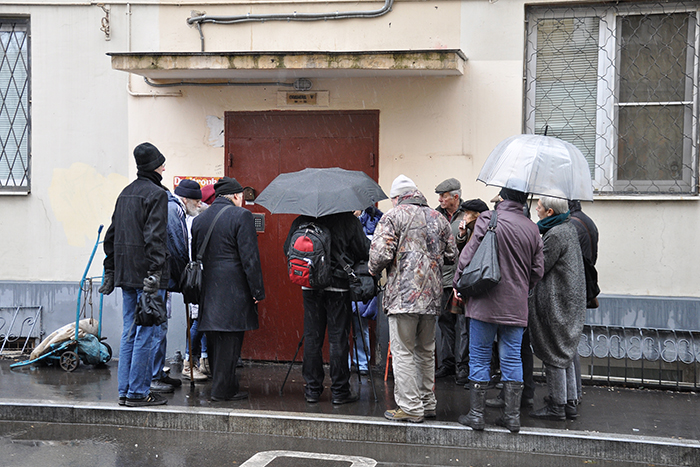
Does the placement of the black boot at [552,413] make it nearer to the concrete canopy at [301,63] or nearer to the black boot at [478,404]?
the black boot at [478,404]

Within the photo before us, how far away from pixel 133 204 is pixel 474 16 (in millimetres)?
4028

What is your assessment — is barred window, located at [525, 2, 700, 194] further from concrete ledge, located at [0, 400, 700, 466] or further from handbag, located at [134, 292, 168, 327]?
handbag, located at [134, 292, 168, 327]

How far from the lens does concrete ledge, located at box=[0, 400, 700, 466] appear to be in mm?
5258

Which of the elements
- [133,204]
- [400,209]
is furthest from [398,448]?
[133,204]

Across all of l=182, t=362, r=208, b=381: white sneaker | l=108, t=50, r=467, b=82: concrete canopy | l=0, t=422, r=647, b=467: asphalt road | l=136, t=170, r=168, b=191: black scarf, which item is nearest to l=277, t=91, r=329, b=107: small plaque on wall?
l=108, t=50, r=467, b=82: concrete canopy

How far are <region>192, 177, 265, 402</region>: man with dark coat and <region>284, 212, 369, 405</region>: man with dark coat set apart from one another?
0.38 meters

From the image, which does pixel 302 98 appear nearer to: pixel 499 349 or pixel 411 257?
pixel 411 257

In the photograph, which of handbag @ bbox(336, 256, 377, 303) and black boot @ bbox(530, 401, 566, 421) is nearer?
black boot @ bbox(530, 401, 566, 421)

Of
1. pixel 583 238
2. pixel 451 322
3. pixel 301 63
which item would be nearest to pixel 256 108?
pixel 301 63

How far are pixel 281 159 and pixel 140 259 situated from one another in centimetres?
241

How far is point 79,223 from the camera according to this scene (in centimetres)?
836

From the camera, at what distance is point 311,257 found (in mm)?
5914

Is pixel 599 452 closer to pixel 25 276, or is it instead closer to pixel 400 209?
pixel 400 209

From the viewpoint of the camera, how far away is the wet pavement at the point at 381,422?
5320mm
